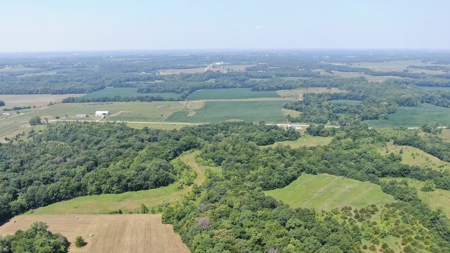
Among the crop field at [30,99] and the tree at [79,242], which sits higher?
the tree at [79,242]

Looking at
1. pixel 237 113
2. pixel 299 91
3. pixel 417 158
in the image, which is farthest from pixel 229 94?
pixel 417 158

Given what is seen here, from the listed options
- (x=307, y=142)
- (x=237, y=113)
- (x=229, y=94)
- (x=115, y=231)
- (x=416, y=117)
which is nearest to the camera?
(x=115, y=231)

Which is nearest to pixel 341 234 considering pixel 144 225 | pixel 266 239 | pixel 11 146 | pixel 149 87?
pixel 266 239

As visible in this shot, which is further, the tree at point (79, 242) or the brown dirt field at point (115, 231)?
the tree at point (79, 242)

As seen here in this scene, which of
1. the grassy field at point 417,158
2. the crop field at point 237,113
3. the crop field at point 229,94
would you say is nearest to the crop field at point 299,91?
the crop field at point 229,94

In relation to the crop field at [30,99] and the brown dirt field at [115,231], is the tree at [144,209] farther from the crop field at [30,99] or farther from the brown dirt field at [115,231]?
the crop field at [30,99]

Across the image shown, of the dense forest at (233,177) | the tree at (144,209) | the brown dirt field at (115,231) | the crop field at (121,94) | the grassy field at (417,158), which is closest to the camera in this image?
the dense forest at (233,177)

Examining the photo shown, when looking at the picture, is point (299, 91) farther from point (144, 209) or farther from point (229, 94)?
point (144, 209)
